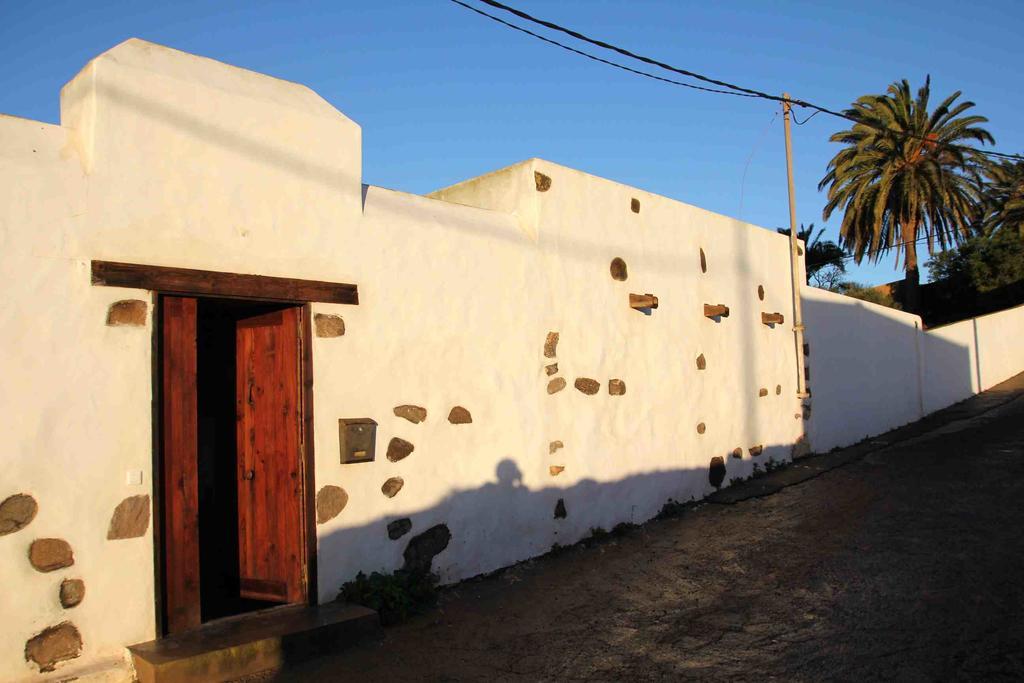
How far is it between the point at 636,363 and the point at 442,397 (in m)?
2.75

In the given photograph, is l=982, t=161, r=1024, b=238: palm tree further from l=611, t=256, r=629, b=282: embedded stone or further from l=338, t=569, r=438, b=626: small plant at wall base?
l=338, t=569, r=438, b=626: small plant at wall base

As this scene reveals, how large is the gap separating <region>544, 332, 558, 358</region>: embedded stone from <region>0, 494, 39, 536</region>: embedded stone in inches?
172

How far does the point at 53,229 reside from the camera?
461cm

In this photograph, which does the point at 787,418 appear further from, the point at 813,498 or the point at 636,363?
the point at 636,363

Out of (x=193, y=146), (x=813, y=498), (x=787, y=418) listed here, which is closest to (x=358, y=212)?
(x=193, y=146)

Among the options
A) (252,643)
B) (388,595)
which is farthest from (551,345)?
(252,643)

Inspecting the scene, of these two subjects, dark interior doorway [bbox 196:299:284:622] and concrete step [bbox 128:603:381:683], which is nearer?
concrete step [bbox 128:603:381:683]

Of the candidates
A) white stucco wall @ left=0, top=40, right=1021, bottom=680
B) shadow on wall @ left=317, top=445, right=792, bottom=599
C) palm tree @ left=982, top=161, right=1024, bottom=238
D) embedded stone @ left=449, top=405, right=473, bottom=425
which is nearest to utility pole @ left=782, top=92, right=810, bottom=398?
white stucco wall @ left=0, top=40, right=1021, bottom=680

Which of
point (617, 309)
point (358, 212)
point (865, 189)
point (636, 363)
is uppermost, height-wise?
point (865, 189)

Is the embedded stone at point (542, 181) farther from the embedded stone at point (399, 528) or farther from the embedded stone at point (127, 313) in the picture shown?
the embedded stone at point (127, 313)

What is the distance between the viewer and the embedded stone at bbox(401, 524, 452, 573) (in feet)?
20.5

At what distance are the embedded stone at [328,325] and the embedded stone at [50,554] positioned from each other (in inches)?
81.8

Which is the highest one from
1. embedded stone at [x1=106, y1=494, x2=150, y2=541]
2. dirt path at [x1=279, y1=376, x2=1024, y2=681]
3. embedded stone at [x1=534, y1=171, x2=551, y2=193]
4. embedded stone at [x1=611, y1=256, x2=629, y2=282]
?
embedded stone at [x1=534, y1=171, x2=551, y2=193]

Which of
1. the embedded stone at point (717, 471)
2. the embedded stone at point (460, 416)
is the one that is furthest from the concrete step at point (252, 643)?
the embedded stone at point (717, 471)
